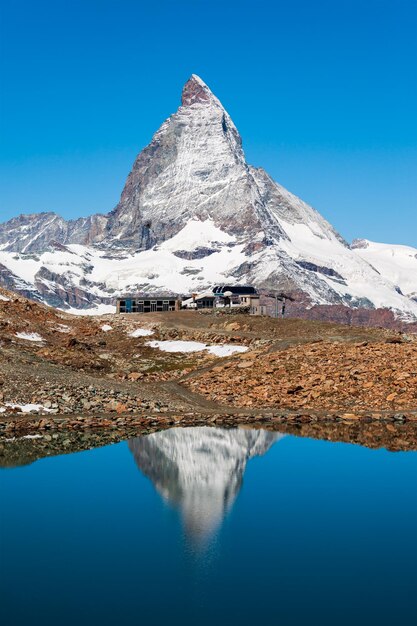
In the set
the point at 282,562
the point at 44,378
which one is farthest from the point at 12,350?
the point at 282,562

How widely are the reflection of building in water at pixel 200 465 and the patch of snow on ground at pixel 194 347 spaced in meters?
37.5

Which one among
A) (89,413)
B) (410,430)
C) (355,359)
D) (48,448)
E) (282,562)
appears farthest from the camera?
(355,359)

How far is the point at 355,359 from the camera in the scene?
9531cm

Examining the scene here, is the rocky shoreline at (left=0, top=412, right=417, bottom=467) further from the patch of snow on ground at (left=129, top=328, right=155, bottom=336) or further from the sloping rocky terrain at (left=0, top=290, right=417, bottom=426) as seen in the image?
the patch of snow on ground at (left=129, top=328, right=155, bottom=336)

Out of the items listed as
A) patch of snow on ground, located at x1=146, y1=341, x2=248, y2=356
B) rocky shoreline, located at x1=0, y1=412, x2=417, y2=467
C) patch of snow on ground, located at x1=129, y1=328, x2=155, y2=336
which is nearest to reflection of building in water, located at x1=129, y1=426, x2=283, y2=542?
rocky shoreline, located at x1=0, y1=412, x2=417, y2=467

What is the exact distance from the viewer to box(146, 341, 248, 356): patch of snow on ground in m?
115

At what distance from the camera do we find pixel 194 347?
4739 inches

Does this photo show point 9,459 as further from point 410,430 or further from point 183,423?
point 410,430

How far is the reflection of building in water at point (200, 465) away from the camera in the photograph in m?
51.0

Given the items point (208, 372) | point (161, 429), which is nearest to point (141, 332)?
point (208, 372)

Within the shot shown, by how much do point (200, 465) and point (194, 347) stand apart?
5645 cm

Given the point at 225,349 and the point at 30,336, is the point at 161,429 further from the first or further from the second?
the point at 30,336

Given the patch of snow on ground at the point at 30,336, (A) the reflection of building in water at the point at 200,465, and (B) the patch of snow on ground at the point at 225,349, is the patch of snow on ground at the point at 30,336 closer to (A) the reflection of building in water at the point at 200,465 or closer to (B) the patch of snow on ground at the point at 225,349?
(B) the patch of snow on ground at the point at 225,349

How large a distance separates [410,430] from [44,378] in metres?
36.7
